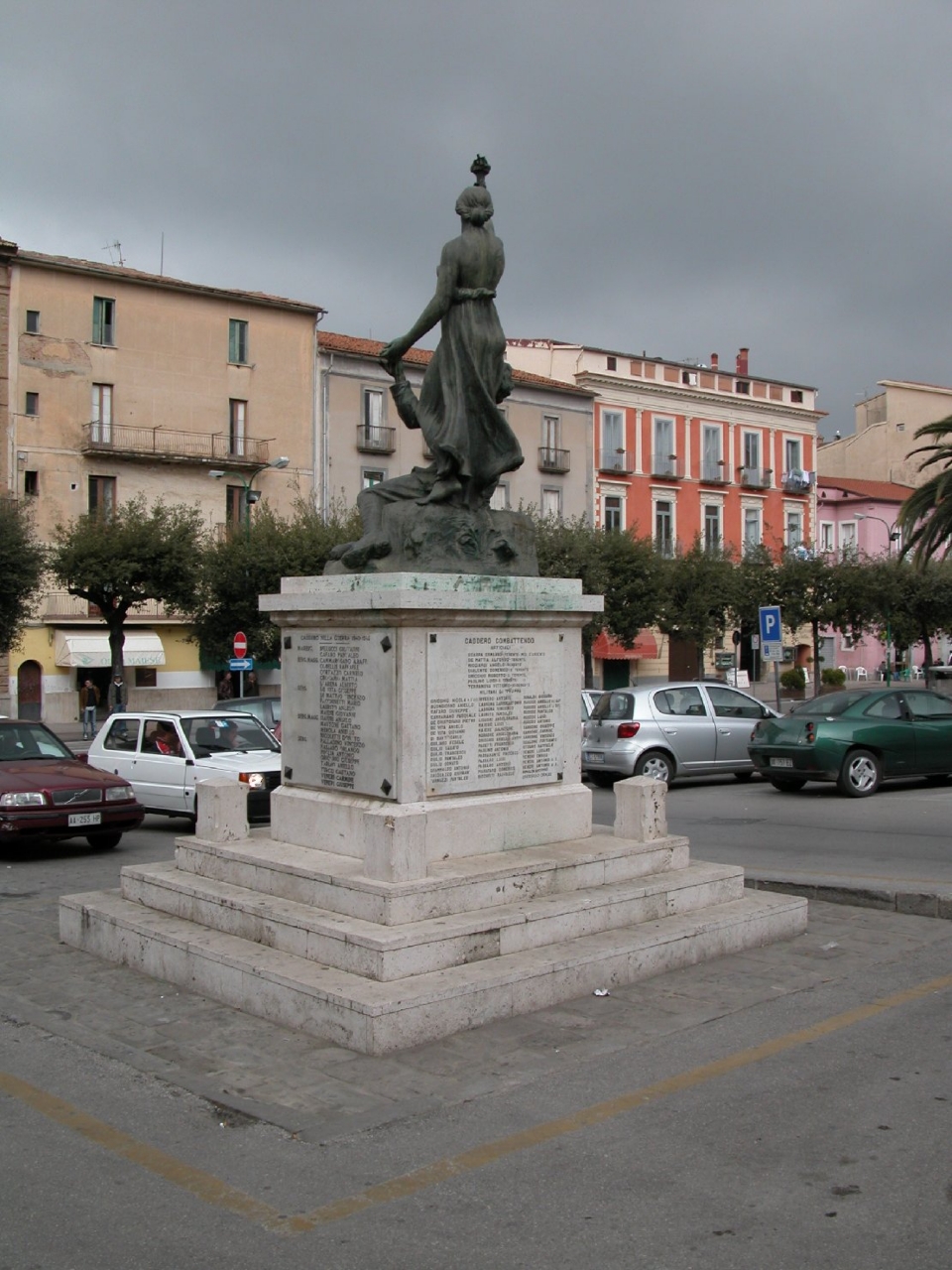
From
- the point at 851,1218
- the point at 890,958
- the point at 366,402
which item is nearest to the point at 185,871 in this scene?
the point at 890,958

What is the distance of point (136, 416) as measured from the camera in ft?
140

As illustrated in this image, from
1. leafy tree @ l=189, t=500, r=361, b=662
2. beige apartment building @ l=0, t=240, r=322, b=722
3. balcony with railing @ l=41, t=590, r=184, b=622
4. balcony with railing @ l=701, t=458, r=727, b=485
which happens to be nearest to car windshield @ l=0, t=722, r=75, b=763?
leafy tree @ l=189, t=500, r=361, b=662

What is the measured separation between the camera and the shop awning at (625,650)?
49781 millimetres

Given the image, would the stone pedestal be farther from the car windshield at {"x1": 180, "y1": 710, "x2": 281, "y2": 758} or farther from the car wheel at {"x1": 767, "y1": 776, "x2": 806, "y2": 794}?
the car wheel at {"x1": 767, "y1": 776, "x2": 806, "y2": 794}

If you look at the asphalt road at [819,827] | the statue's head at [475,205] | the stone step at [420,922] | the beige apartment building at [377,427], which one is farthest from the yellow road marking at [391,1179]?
the beige apartment building at [377,427]

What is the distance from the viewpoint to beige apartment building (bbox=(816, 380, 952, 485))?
67812mm

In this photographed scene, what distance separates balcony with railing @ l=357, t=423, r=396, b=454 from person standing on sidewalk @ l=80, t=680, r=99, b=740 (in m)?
13.6

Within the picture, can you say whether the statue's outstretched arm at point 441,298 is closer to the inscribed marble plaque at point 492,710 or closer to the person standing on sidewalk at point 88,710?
the inscribed marble plaque at point 492,710

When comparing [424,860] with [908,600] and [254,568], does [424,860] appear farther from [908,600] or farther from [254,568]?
[908,600]

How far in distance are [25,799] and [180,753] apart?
289cm

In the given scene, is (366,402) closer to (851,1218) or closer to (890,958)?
(890,958)

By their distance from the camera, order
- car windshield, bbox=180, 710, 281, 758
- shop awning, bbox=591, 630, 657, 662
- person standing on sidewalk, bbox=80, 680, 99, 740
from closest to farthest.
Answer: car windshield, bbox=180, 710, 281, 758 < person standing on sidewalk, bbox=80, 680, 99, 740 < shop awning, bbox=591, 630, 657, 662

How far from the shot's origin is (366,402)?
4625 centimetres

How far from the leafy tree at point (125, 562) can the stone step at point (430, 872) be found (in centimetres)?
2833
